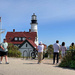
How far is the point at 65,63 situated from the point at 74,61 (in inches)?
27.2

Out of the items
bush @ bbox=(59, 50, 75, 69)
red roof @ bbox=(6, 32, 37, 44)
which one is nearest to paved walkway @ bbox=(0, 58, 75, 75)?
bush @ bbox=(59, 50, 75, 69)

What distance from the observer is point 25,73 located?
8078 mm

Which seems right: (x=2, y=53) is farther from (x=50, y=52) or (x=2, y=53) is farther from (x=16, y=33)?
(x=16, y=33)

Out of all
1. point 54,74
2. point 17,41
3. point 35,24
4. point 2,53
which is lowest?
point 54,74

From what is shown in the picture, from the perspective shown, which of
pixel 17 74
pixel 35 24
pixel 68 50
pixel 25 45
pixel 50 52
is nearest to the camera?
pixel 17 74

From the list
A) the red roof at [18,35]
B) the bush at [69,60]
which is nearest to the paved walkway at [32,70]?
the bush at [69,60]

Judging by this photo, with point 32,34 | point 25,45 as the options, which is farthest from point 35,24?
point 25,45

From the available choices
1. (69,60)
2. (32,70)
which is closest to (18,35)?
(69,60)

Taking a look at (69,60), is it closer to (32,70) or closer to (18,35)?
(32,70)

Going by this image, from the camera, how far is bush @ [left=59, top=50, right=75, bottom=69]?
1112cm

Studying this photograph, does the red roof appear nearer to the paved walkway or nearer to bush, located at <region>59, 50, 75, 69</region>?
bush, located at <region>59, 50, 75, 69</region>

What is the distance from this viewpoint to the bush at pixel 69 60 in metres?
11.1

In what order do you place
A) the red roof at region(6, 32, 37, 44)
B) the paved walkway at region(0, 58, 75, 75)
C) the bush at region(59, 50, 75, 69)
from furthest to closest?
the red roof at region(6, 32, 37, 44) < the bush at region(59, 50, 75, 69) < the paved walkway at region(0, 58, 75, 75)

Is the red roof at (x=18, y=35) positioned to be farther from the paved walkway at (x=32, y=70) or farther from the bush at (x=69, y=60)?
the paved walkway at (x=32, y=70)
